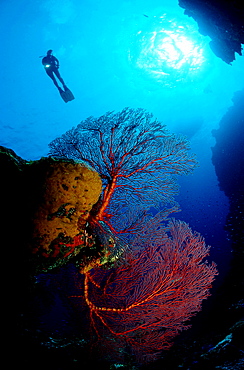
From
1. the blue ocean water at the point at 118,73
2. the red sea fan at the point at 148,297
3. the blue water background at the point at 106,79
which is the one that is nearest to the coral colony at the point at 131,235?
the red sea fan at the point at 148,297

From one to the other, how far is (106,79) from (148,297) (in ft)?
115

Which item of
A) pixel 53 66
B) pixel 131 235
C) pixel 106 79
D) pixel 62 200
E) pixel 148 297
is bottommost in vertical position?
pixel 148 297

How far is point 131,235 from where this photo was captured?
3623 mm

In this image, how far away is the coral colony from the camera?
3.35 meters

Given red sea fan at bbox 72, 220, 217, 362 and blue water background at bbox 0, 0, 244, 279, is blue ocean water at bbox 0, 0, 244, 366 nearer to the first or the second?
blue water background at bbox 0, 0, 244, 279

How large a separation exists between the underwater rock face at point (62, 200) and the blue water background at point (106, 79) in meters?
17.0

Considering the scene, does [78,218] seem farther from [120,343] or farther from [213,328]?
[213,328]

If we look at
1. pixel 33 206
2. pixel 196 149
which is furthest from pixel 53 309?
pixel 196 149

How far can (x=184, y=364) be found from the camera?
4.82 meters

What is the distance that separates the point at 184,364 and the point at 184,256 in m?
3.02

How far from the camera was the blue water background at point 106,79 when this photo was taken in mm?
22422

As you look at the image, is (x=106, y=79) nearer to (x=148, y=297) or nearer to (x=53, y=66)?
(x=53, y=66)

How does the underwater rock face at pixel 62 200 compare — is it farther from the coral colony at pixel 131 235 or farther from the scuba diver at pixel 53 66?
the scuba diver at pixel 53 66

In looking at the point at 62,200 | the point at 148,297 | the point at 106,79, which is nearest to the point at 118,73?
the point at 106,79
